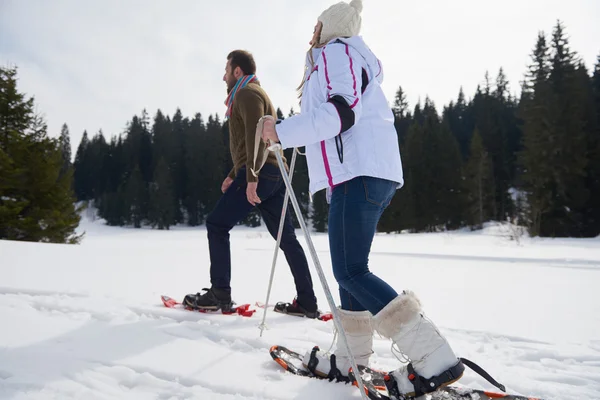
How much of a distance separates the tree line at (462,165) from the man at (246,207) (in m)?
1.17

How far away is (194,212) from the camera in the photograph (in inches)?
1839

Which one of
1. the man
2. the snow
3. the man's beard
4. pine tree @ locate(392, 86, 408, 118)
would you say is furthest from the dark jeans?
pine tree @ locate(392, 86, 408, 118)

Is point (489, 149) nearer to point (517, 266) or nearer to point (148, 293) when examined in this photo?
point (517, 266)

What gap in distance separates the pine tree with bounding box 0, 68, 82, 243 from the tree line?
19.8 inches

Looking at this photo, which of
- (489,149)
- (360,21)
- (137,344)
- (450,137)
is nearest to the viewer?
(360,21)

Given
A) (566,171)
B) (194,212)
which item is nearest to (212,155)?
(194,212)

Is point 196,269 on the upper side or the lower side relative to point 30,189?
lower

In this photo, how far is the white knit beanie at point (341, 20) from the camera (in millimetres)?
1948

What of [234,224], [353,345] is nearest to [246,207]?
[234,224]

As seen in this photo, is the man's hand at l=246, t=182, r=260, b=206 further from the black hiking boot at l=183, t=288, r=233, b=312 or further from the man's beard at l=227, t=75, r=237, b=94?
the man's beard at l=227, t=75, r=237, b=94

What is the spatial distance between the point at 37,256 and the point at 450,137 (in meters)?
32.5

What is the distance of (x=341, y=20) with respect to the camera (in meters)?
1.95

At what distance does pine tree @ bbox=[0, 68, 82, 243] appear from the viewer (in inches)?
562

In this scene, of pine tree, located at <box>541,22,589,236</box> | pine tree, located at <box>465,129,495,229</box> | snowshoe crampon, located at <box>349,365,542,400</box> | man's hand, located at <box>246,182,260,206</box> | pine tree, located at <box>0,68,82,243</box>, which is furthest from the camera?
pine tree, located at <box>465,129,495,229</box>
